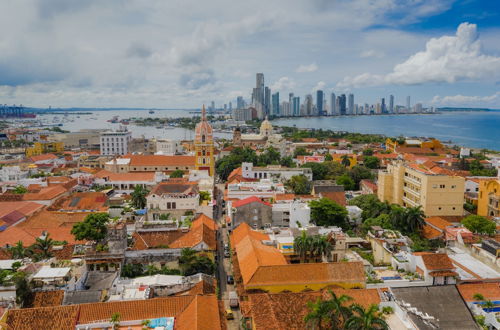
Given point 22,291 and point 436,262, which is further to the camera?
point 436,262

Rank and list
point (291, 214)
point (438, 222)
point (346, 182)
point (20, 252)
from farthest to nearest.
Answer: point (346, 182), point (438, 222), point (291, 214), point (20, 252)

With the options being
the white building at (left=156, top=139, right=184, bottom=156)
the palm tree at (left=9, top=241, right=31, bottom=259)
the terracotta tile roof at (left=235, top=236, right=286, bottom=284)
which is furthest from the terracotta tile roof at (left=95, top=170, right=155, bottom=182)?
the white building at (left=156, top=139, right=184, bottom=156)

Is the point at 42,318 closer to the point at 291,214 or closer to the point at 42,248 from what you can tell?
the point at 42,248

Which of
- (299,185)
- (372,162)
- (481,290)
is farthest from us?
(372,162)

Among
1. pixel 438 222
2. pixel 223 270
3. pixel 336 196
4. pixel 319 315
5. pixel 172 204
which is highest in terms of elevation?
pixel 172 204

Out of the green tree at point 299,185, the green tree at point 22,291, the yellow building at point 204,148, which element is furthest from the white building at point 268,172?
the green tree at point 22,291

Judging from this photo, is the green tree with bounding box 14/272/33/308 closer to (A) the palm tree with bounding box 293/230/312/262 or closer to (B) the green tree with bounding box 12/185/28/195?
(A) the palm tree with bounding box 293/230/312/262

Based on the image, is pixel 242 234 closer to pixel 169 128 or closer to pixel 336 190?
pixel 336 190

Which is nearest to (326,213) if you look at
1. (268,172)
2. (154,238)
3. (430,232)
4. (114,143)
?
(430,232)
